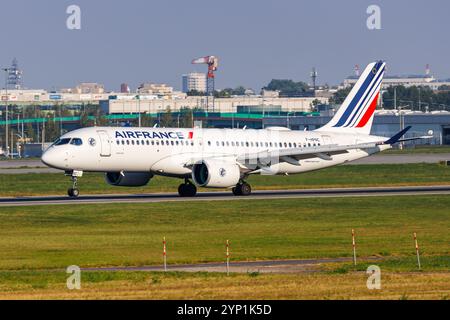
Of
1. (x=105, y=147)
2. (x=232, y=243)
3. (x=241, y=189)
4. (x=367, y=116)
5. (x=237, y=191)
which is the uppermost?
(x=367, y=116)

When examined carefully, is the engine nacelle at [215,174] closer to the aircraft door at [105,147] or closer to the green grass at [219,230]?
the green grass at [219,230]

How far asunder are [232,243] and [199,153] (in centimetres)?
2500

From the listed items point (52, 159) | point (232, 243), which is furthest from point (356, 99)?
point (232, 243)

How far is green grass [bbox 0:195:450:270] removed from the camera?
4622 centimetres

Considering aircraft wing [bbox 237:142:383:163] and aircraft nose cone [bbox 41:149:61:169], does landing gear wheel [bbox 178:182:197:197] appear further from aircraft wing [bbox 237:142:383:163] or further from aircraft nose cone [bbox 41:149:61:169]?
aircraft nose cone [bbox 41:149:61:169]

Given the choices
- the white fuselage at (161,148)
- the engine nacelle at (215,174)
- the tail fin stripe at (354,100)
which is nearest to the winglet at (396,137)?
the white fuselage at (161,148)

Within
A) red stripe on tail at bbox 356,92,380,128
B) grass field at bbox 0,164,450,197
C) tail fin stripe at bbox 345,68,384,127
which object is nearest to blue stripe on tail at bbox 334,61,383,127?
tail fin stripe at bbox 345,68,384,127

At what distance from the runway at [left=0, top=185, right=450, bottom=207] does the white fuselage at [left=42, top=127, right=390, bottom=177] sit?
6.30ft

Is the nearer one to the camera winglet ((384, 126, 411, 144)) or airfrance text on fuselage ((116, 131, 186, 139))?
airfrance text on fuselage ((116, 131, 186, 139))

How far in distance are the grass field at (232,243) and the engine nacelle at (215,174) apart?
317 centimetres

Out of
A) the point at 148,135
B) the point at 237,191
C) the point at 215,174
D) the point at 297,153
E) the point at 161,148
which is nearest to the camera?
the point at 215,174

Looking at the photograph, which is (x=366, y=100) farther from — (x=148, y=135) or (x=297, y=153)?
(x=148, y=135)

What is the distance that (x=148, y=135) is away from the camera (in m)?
73.4
